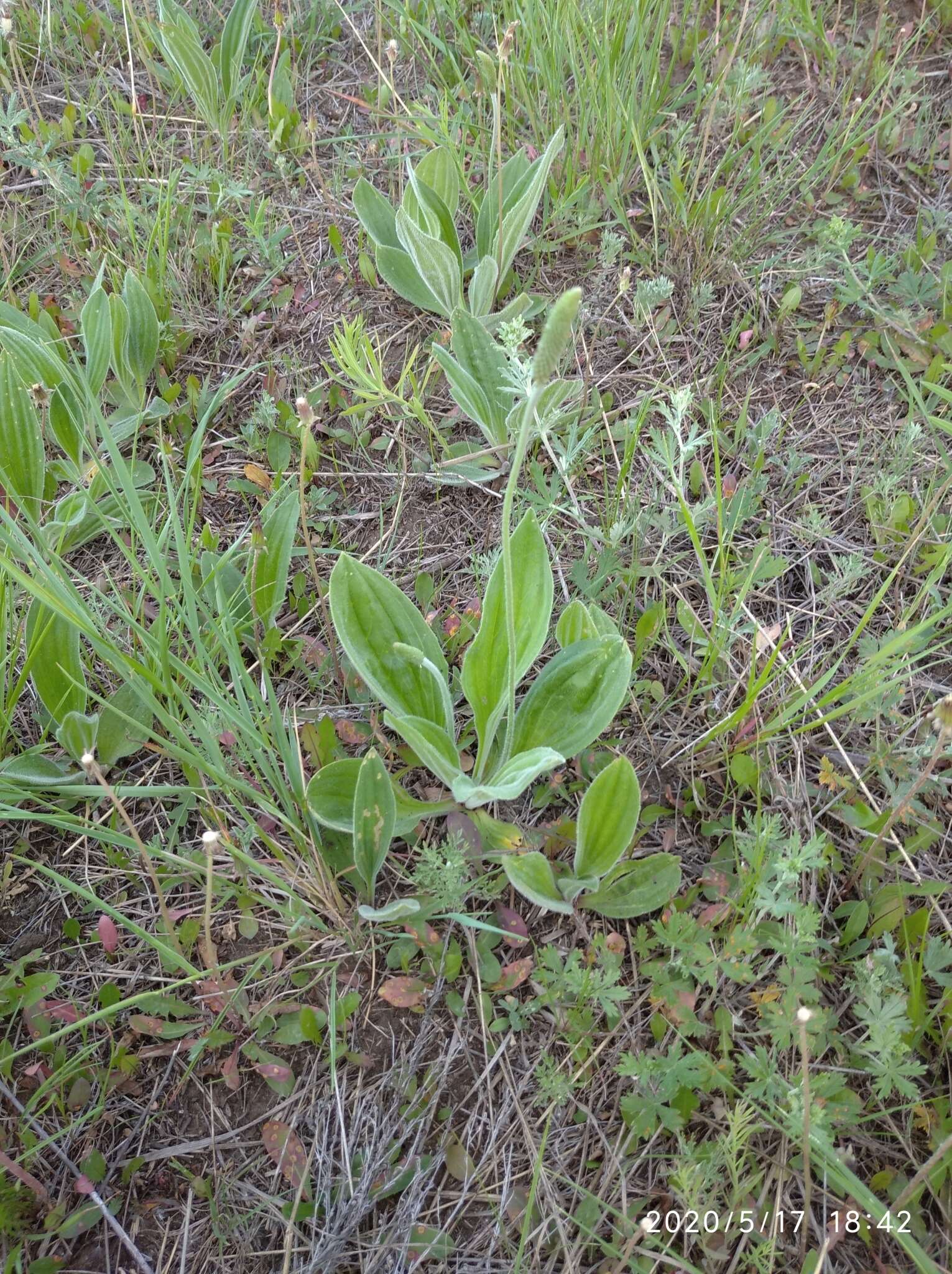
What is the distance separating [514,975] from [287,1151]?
42 cm

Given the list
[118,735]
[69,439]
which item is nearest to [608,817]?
[118,735]

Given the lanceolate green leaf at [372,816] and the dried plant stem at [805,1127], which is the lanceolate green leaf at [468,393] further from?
the dried plant stem at [805,1127]

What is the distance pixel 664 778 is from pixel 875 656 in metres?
0.43

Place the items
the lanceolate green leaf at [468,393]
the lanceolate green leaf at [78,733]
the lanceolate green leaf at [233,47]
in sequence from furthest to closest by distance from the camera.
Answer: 1. the lanceolate green leaf at [233,47]
2. the lanceolate green leaf at [468,393]
3. the lanceolate green leaf at [78,733]

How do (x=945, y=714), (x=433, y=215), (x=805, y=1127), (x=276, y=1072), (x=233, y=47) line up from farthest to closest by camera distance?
(x=233, y=47)
(x=433, y=215)
(x=276, y=1072)
(x=945, y=714)
(x=805, y=1127)

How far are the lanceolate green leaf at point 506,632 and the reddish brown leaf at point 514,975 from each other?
0.32m

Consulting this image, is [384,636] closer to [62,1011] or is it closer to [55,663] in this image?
[55,663]

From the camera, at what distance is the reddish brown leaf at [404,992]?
4.36 feet

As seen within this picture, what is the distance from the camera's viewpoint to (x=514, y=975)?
1357 mm

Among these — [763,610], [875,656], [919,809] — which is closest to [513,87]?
[763,610]

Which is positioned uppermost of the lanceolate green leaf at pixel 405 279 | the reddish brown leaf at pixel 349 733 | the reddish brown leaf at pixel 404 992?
the lanceolate green leaf at pixel 405 279

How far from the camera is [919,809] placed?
1450mm

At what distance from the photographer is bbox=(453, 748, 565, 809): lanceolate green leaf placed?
4.03ft

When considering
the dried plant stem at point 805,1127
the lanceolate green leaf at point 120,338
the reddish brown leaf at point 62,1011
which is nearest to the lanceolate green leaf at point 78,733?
the reddish brown leaf at point 62,1011
